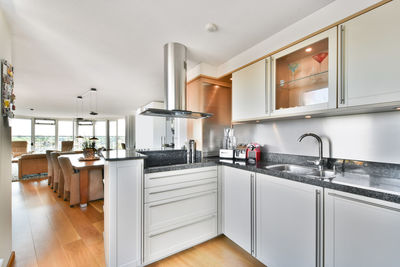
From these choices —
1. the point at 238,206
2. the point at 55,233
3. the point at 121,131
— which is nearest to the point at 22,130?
the point at 121,131

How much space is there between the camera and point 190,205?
190 cm

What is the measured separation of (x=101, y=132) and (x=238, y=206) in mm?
10525

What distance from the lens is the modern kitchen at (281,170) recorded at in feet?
3.78

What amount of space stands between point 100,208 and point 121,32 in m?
2.89

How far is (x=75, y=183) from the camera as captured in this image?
10.7ft

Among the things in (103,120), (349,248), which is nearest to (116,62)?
(349,248)

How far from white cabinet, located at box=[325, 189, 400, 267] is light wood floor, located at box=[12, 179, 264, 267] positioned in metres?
0.83

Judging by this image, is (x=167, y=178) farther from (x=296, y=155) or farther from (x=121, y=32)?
(x=121, y=32)

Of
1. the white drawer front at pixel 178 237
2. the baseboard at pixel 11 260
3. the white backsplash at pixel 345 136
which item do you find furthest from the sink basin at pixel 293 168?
the baseboard at pixel 11 260

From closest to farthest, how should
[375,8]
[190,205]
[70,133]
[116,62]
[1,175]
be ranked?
[375,8]
[1,175]
[190,205]
[116,62]
[70,133]

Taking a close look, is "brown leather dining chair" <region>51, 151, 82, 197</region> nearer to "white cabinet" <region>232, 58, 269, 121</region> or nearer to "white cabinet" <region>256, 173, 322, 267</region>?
"white cabinet" <region>232, 58, 269, 121</region>

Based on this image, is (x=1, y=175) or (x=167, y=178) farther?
(x=167, y=178)

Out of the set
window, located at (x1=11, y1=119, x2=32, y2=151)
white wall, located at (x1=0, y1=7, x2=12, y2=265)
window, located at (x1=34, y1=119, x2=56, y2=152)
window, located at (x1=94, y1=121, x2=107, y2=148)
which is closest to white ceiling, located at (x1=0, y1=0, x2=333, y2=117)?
white wall, located at (x1=0, y1=7, x2=12, y2=265)

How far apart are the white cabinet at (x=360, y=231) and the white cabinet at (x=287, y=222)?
71 millimetres
